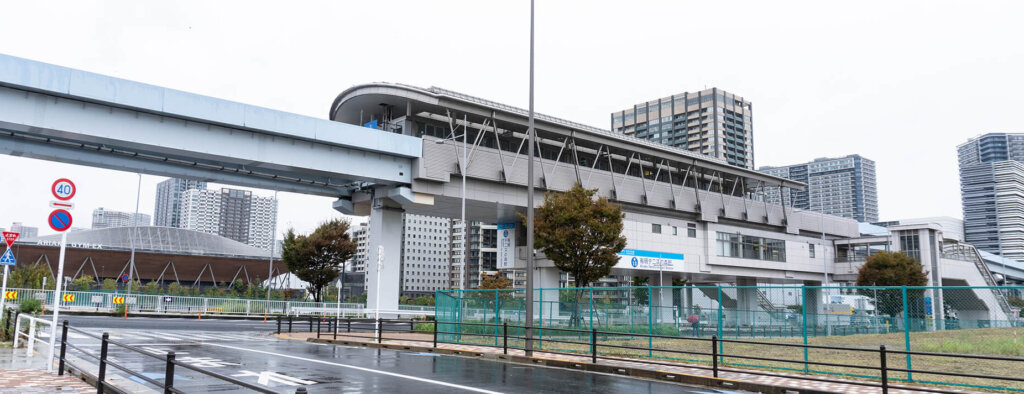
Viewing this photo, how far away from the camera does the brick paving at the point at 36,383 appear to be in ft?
35.6

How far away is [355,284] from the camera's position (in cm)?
16962

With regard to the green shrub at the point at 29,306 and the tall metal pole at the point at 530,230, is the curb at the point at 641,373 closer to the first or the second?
the tall metal pole at the point at 530,230

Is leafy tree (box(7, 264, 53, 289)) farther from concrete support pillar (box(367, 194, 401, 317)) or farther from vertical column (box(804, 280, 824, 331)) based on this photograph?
vertical column (box(804, 280, 824, 331))

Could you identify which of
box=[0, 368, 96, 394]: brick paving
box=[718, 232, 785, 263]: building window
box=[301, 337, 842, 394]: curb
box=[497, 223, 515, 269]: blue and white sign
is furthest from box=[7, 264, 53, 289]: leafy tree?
box=[718, 232, 785, 263]: building window

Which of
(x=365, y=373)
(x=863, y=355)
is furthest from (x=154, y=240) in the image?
(x=863, y=355)

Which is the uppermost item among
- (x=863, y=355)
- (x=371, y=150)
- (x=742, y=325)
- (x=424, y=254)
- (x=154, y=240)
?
(x=424, y=254)

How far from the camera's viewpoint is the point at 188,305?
5019 cm

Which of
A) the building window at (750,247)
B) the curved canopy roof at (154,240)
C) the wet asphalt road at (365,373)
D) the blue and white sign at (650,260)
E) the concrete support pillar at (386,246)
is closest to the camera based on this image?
the wet asphalt road at (365,373)

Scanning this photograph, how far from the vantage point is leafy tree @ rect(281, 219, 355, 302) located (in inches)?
2029

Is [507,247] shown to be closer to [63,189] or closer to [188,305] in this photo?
[188,305]

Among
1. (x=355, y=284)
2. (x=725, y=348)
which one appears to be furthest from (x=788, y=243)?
(x=355, y=284)

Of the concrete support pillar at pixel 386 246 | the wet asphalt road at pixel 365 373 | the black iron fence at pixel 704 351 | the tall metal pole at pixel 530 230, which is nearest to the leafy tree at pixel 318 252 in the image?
the concrete support pillar at pixel 386 246

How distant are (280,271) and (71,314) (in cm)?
6379

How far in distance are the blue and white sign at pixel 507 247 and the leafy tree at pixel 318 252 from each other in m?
12.3
